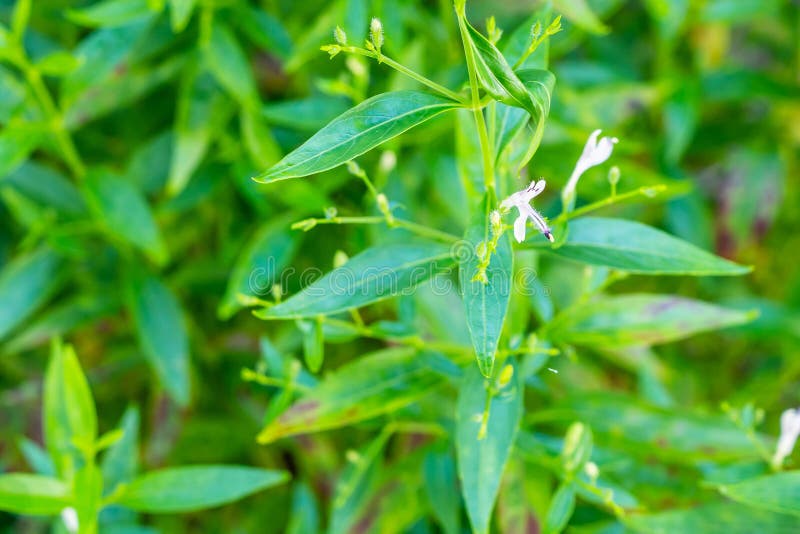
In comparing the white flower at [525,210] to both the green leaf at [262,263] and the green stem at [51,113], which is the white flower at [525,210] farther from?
→ the green stem at [51,113]

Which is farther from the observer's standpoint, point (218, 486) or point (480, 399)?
point (218, 486)

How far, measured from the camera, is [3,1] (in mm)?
1197

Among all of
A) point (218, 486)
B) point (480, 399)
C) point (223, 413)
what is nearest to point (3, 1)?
point (223, 413)

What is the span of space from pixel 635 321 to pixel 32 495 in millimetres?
584

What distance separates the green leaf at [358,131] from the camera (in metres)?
0.51

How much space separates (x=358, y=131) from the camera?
1.76 feet

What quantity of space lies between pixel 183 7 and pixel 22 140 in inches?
9.8

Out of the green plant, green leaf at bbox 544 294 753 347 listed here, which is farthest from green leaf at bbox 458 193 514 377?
the green plant

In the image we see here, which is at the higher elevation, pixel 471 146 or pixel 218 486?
pixel 471 146

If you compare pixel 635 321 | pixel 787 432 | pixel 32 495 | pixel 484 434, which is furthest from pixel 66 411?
pixel 787 432

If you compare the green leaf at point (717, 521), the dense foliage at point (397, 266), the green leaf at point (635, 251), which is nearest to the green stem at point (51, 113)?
the dense foliage at point (397, 266)

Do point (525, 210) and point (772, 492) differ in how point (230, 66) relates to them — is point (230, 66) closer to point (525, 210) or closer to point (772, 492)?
point (525, 210)

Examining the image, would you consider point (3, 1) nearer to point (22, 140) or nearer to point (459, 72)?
point (22, 140)

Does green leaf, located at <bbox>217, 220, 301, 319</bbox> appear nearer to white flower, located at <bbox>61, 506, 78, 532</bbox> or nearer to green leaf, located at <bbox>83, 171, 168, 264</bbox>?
green leaf, located at <bbox>83, 171, 168, 264</bbox>
